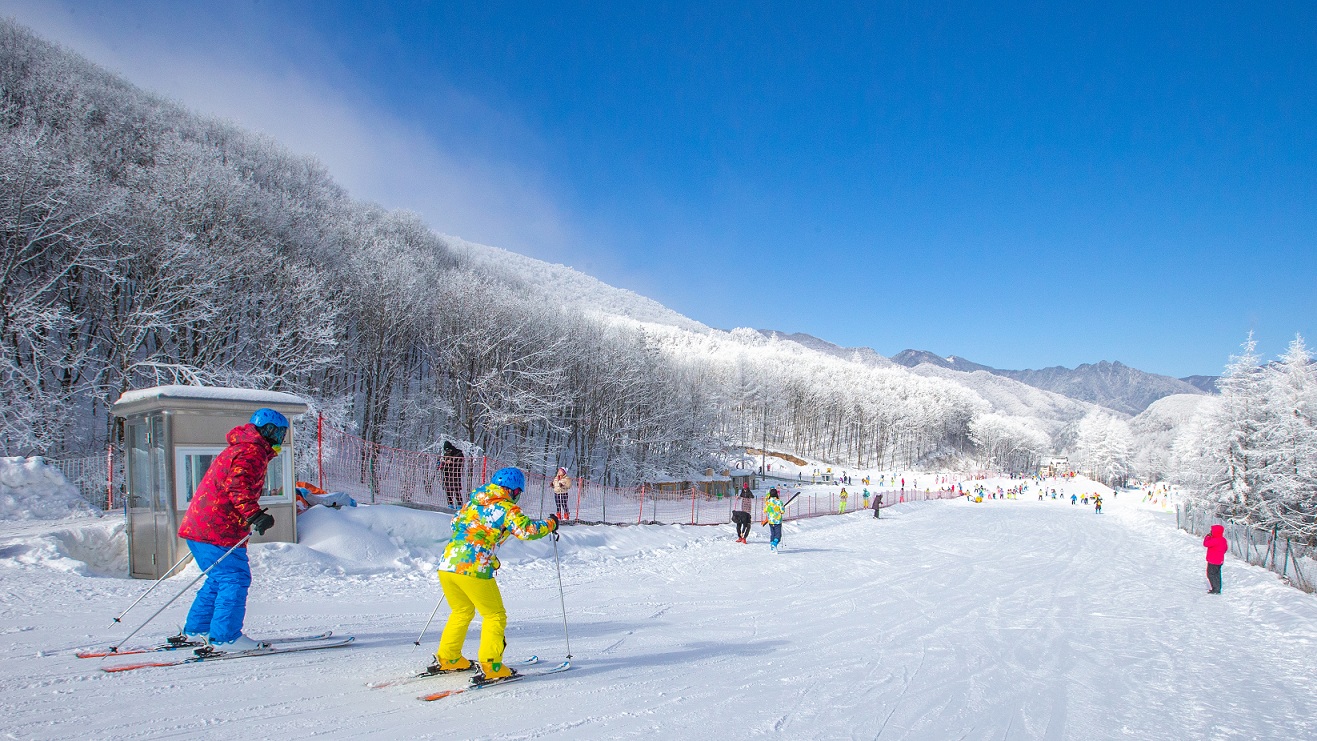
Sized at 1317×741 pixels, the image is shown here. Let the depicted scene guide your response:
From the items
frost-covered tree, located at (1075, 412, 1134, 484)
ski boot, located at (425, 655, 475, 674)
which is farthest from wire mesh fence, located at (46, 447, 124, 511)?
frost-covered tree, located at (1075, 412, 1134, 484)

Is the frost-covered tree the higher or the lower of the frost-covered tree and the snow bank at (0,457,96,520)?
the lower

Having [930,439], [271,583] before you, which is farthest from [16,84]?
[930,439]

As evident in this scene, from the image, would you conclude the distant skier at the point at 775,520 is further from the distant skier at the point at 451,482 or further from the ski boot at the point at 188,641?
the ski boot at the point at 188,641

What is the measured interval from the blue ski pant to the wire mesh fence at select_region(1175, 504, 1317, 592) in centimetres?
1977

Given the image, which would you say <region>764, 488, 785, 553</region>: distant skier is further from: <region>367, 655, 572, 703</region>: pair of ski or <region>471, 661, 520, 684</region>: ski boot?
<region>471, 661, 520, 684</region>: ski boot

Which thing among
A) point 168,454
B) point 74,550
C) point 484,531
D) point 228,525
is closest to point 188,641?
point 228,525

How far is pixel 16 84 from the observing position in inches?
A: 1125

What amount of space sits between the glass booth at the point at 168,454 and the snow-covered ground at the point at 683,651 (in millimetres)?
830

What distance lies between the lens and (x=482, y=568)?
4762 mm

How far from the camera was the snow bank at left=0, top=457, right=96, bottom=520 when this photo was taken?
11.7 m

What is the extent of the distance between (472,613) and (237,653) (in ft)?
6.40

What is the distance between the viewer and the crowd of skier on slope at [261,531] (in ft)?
15.7

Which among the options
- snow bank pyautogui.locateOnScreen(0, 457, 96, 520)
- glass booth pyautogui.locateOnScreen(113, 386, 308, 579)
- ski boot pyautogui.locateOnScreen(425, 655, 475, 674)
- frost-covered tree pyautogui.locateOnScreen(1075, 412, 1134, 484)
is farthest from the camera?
frost-covered tree pyautogui.locateOnScreen(1075, 412, 1134, 484)

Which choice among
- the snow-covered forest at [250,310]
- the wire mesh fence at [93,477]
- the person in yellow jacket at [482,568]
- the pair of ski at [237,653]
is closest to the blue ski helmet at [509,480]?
the person in yellow jacket at [482,568]
